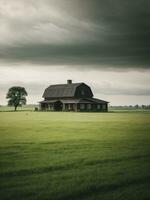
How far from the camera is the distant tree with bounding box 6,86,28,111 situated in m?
111

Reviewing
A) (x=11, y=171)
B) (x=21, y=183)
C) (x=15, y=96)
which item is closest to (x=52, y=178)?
(x=21, y=183)

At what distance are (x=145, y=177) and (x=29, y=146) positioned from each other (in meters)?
7.19

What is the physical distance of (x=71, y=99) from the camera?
9231cm

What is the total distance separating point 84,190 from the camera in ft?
26.0

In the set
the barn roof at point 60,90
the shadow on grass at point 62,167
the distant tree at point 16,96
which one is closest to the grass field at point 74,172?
the shadow on grass at point 62,167

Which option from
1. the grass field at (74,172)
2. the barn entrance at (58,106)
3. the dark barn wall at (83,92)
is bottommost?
the grass field at (74,172)

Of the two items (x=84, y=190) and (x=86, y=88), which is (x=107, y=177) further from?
(x=86, y=88)

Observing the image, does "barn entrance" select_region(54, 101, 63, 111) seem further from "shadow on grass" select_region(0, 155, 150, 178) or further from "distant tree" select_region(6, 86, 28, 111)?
"shadow on grass" select_region(0, 155, 150, 178)

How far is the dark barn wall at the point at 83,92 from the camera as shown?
9331cm

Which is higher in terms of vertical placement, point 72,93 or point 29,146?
point 72,93

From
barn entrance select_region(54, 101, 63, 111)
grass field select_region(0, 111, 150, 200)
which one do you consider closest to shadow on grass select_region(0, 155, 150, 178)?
grass field select_region(0, 111, 150, 200)

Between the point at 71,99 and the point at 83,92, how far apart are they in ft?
16.0

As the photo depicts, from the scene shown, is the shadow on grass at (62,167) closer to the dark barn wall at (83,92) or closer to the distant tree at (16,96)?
the dark barn wall at (83,92)

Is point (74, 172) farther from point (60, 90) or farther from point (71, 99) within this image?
point (60, 90)
